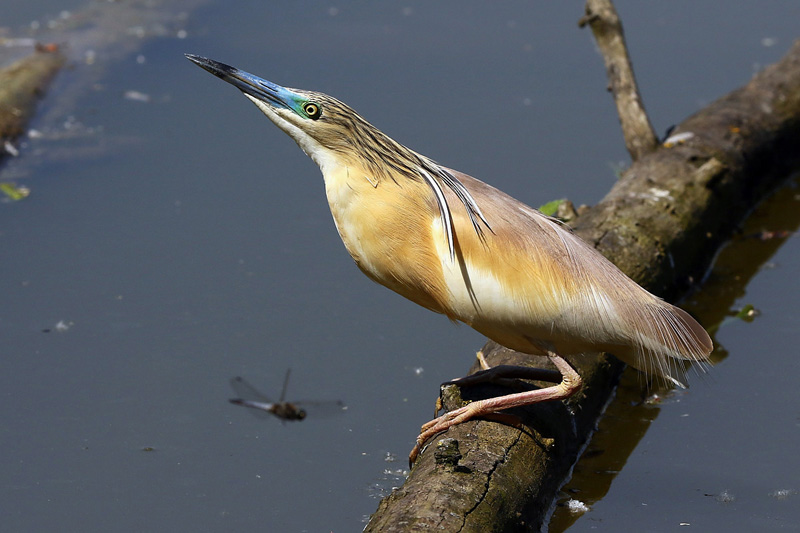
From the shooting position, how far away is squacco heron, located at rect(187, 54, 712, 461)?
3828mm

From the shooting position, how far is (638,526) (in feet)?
13.9

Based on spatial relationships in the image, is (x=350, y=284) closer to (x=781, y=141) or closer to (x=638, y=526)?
(x=638, y=526)

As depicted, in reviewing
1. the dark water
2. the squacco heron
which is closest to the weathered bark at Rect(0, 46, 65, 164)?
the dark water

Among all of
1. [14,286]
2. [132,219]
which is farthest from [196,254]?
[14,286]

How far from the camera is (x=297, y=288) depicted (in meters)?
6.13

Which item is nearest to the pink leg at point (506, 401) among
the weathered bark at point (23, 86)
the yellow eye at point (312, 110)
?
the yellow eye at point (312, 110)

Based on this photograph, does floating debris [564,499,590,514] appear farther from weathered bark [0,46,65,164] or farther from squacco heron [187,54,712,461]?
weathered bark [0,46,65,164]

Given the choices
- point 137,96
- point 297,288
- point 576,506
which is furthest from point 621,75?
point 137,96

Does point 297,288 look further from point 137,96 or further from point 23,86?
point 23,86

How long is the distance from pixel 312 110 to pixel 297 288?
2.41 metres

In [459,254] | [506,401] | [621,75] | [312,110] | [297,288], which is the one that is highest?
[621,75]

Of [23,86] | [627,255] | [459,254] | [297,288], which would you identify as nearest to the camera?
[459,254]

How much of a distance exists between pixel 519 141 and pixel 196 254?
294 cm

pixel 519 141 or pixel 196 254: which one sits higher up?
pixel 519 141
